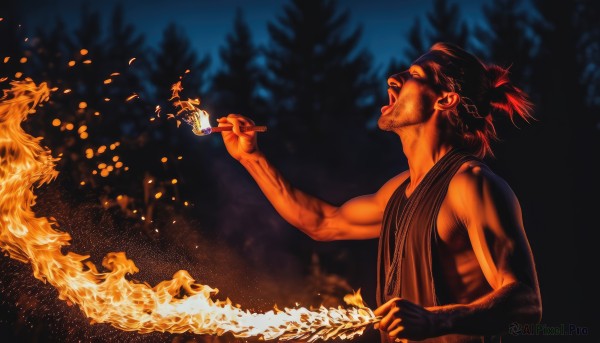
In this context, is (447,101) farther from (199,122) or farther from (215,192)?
(215,192)

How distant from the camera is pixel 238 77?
24984mm

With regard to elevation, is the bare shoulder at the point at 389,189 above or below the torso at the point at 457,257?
above

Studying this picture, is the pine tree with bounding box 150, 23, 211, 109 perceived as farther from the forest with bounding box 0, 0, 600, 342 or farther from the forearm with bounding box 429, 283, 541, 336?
the forearm with bounding box 429, 283, 541, 336

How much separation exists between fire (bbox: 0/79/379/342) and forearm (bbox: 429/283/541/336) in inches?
15.8

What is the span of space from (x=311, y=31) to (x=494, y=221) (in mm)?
23847

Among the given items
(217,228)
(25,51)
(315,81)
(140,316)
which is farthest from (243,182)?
(315,81)

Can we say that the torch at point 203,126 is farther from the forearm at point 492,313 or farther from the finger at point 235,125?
the forearm at point 492,313

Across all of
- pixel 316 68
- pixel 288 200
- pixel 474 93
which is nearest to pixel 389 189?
pixel 288 200

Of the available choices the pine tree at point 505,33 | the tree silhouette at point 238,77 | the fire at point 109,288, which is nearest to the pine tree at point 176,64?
the tree silhouette at point 238,77

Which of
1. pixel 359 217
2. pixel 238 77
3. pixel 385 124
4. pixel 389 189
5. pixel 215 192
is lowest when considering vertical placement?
pixel 359 217

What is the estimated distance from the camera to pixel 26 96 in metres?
4.23

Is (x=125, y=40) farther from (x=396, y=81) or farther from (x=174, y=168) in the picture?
(x=396, y=81)

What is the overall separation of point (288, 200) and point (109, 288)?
37.7 inches

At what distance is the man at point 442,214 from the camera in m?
2.68
